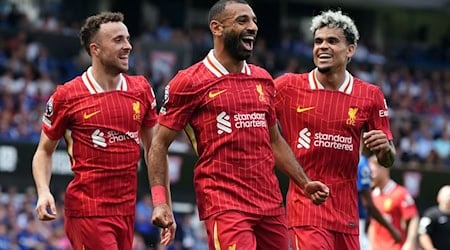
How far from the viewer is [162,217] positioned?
858 centimetres

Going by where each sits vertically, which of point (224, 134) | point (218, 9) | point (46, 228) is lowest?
point (46, 228)

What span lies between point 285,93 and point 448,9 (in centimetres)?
2900

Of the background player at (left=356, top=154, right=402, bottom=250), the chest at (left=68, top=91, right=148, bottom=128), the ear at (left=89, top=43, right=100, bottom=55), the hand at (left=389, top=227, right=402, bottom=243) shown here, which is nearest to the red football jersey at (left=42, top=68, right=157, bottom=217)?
the chest at (left=68, top=91, right=148, bottom=128)

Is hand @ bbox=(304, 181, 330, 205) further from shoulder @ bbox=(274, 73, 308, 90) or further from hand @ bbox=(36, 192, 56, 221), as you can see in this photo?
hand @ bbox=(36, 192, 56, 221)

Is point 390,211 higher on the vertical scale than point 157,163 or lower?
lower

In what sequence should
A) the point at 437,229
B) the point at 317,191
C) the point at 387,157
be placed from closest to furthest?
the point at 317,191 → the point at 387,157 → the point at 437,229

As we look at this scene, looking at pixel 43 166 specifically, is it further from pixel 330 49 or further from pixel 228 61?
pixel 330 49

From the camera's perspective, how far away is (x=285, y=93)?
32.2 feet

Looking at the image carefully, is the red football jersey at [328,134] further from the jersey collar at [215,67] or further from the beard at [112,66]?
→ the beard at [112,66]

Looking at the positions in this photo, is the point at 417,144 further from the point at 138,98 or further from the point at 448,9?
the point at 138,98

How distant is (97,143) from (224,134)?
1.19m

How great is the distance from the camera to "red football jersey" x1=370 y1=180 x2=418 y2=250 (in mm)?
13383

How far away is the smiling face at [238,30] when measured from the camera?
29.0ft

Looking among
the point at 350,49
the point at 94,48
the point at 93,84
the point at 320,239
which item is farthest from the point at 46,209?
the point at 350,49
